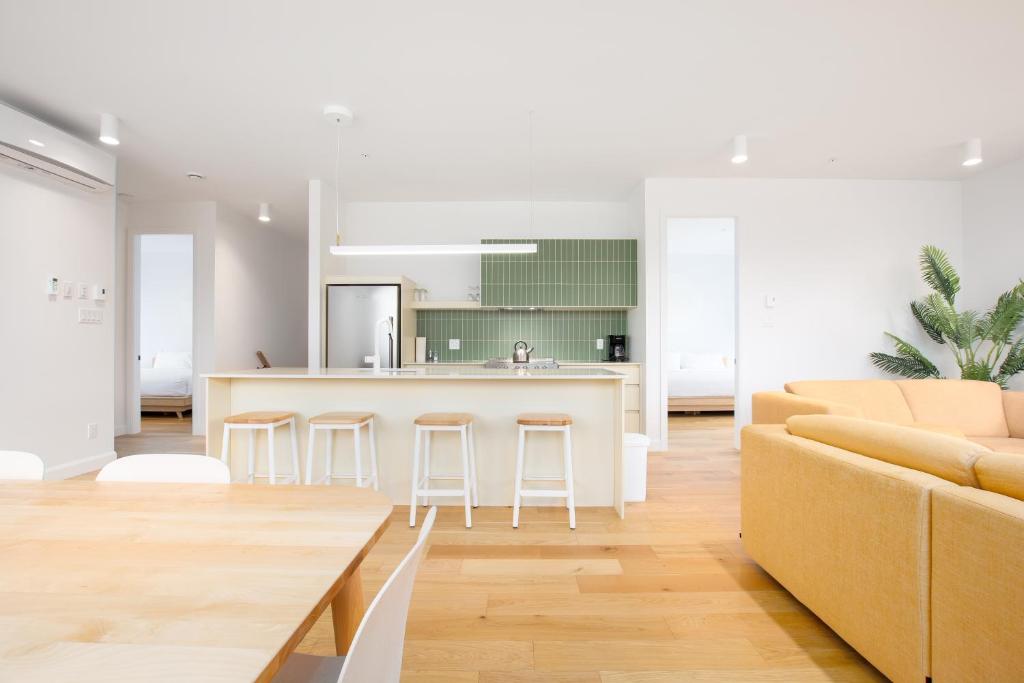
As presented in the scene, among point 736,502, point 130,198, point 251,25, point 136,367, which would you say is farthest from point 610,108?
point 136,367

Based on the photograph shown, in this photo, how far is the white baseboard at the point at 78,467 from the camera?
3.61m

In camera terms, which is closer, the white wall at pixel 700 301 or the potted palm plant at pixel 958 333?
the potted palm plant at pixel 958 333

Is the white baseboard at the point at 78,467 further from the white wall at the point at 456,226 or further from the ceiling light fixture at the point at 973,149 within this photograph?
the ceiling light fixture at the point at 973,149

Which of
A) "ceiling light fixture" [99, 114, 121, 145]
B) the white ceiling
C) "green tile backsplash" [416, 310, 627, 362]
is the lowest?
"green tile backsplash" [416, 310, 627, 362]

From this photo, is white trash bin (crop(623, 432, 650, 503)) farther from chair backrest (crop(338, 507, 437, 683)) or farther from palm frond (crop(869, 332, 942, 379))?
palm frond (crop(869, 332, 942, 379))

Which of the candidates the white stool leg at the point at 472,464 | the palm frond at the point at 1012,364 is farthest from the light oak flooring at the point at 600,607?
the palm frond at the point at 1012,364

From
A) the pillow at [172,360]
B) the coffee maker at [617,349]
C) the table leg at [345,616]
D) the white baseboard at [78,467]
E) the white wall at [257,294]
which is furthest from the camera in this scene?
the pillow at [172,360]

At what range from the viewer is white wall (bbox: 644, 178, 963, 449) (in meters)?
4.95

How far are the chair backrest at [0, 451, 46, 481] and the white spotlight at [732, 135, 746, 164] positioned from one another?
14.7 ft

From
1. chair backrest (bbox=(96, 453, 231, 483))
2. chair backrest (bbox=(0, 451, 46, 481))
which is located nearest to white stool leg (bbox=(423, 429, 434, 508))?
chair backrest (bbox=(96, 453, 231, 483))

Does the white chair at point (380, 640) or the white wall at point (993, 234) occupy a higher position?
the white wall at point (993, 234)

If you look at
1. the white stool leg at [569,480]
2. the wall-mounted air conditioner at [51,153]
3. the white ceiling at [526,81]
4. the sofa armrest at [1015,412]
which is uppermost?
the white ceiling at [526,81]

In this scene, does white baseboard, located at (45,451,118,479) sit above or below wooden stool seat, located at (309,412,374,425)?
below

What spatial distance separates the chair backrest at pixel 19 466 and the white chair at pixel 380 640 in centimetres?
105
